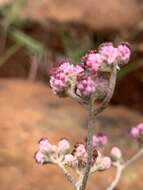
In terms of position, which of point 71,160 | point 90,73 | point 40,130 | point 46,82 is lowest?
point 71,160

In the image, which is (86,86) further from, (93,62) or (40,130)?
(40,130)

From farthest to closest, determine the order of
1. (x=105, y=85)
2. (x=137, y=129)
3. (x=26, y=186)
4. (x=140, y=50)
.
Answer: (x=140, y=50) → (x=26, y=186) → (x=137, y=129) → (x=105, y=85)

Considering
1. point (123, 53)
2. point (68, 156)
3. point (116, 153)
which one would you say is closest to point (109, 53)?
point (123, 53)

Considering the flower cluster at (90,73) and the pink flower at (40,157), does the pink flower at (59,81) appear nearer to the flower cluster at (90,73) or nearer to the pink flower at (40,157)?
the flower cluster at (90,73)

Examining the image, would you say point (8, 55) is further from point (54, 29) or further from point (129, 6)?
point (129, 6)

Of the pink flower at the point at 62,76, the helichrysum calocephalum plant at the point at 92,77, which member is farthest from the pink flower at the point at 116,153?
the pink flower at the point at 62,76

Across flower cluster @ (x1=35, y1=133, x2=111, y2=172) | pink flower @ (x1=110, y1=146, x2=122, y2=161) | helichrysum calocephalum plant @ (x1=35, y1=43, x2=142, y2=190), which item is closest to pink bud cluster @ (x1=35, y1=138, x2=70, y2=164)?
flower cluster @ (x1=35, y1=133, x2=111, y2=172)

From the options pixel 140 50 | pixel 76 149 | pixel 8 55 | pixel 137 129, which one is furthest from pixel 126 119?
pixel 76 149
